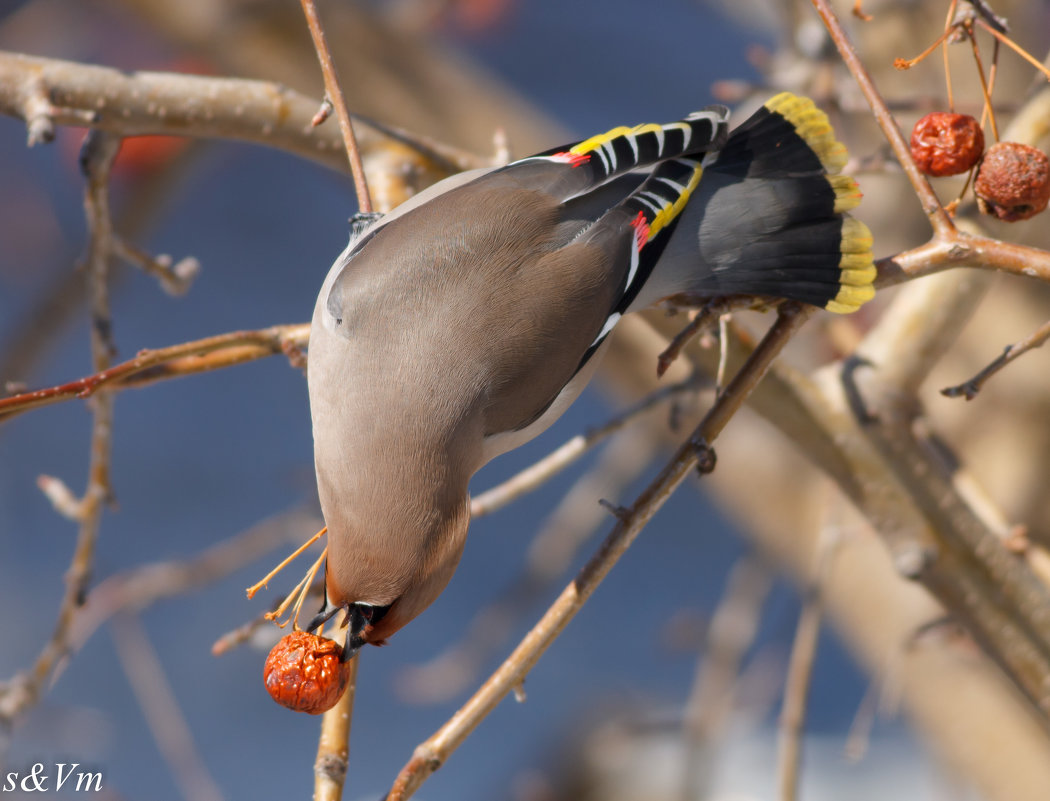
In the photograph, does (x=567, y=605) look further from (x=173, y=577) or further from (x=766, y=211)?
(x=173, y=577)

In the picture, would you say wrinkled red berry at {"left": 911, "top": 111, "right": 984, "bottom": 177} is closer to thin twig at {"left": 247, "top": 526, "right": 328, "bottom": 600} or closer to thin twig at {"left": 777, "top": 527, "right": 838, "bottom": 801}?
thin twig at {"left": 247, "top": 526, "right": 328, "bottom": 600}

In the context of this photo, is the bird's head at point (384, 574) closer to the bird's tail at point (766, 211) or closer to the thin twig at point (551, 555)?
the bird's tail at point (766, 211)

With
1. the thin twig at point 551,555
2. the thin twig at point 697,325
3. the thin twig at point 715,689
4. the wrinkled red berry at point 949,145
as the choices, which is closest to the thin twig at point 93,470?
the thin twig at point 697,325

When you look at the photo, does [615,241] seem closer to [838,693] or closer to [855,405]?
[855,405]

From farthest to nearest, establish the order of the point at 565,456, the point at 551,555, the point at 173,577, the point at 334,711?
the point at 551,555 < the point at 173,577 < the point at 565,456 < the point at 334,711

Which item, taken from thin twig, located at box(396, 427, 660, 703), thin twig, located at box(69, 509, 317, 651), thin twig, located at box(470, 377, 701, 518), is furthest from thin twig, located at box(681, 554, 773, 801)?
thin twig, located at box(470, 377, 701, 518)

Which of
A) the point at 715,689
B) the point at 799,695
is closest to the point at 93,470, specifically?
the point at 799,695
